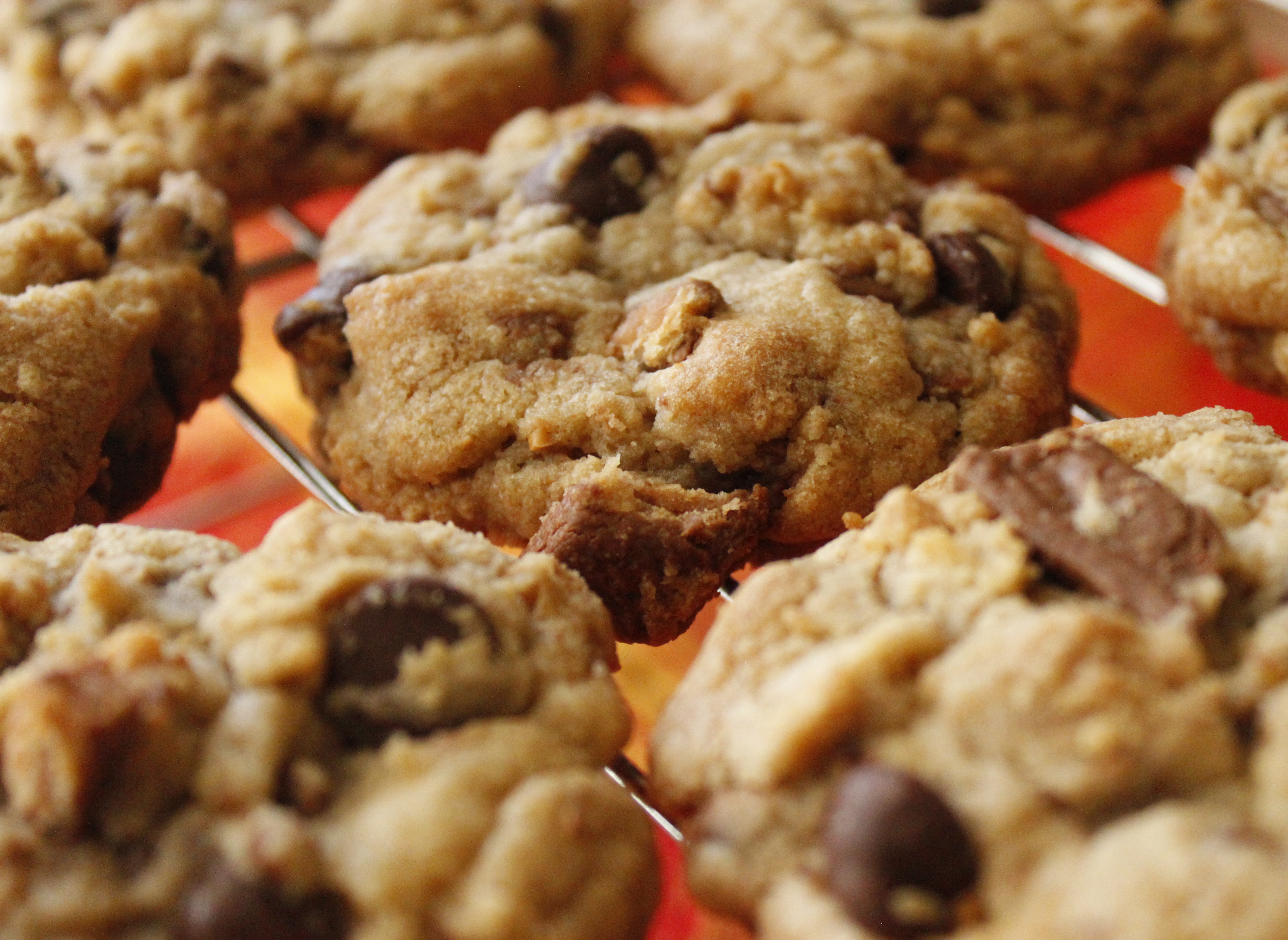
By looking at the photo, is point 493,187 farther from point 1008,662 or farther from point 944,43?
point 1008,662

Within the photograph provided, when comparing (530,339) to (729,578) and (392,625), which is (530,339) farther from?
(392,625)

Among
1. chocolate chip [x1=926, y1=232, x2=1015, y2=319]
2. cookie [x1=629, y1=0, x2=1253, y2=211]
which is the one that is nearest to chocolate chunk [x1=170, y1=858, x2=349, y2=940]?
chocolate chip [x1=926, y1=232, x2=1015, y2=319]

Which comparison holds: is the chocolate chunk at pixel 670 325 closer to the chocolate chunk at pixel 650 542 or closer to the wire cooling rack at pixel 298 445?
the chocolate chunk at pixel 650 542

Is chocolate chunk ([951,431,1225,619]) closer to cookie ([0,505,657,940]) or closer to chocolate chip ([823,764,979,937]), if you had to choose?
chocolate chip ([823,764,979,937])

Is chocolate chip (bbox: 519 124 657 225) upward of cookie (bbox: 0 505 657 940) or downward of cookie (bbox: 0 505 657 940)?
upward

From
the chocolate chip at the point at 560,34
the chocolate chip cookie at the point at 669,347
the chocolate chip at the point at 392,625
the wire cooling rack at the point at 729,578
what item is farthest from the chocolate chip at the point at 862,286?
the chocolate chip at the point at 560,34

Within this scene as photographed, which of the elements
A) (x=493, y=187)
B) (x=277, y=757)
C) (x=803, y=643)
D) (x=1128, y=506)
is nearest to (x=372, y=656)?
(x=277, y=757)
